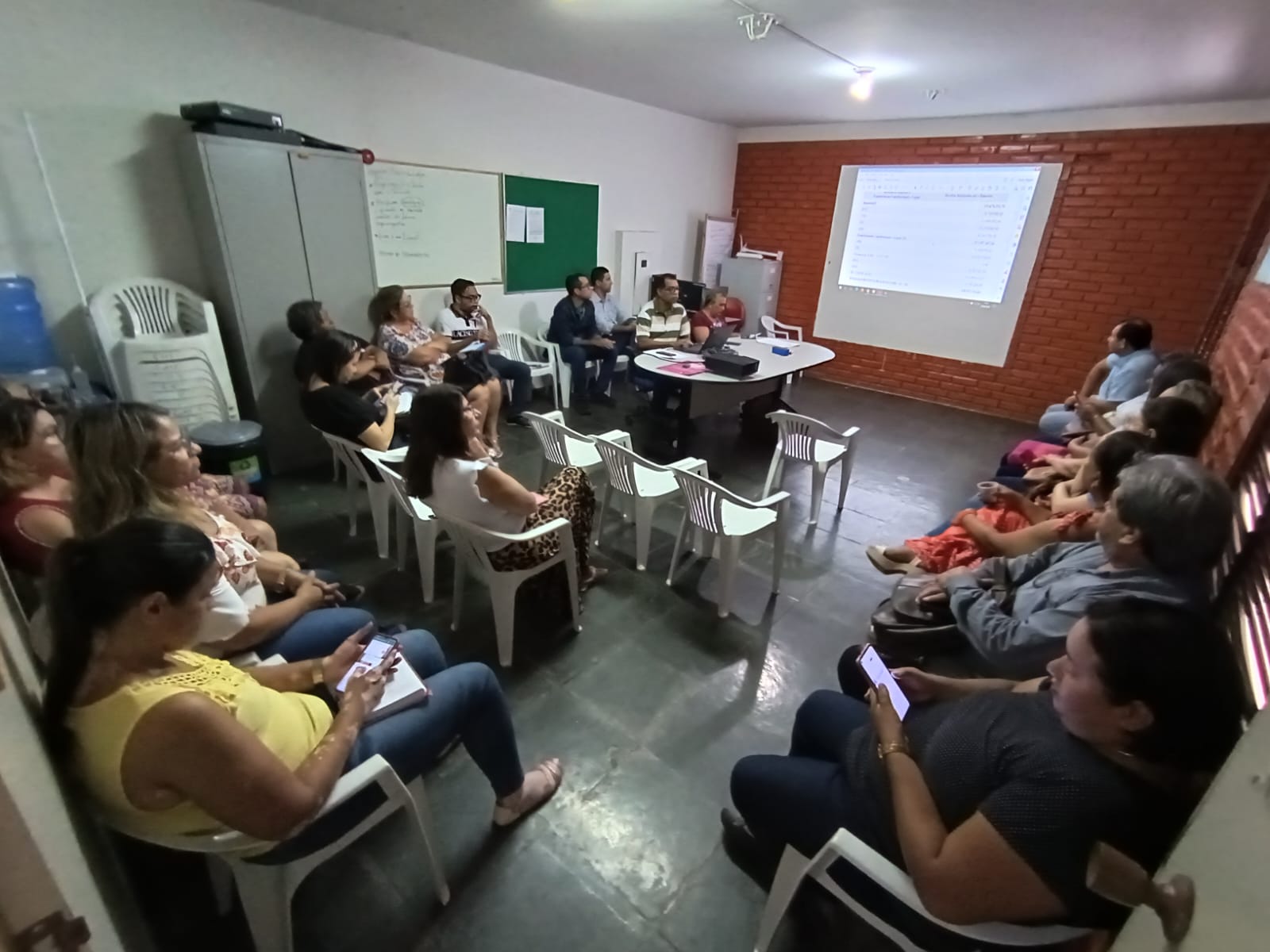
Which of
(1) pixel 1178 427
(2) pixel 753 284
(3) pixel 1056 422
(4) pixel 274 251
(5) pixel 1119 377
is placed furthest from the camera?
(2) pixel 753 284

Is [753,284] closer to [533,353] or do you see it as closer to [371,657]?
[533,353]

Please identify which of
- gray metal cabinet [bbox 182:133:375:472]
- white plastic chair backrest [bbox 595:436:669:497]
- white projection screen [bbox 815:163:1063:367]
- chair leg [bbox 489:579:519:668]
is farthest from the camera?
white projection screen [bbox 815:163:1063:367]

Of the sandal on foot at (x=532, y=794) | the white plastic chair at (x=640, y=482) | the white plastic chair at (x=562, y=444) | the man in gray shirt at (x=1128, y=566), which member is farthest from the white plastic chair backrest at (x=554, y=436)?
the man in gray shirt at (x=1128, y=566)

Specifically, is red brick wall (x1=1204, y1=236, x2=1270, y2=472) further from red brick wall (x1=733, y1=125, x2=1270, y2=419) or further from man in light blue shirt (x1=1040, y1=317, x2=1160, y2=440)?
red brick wall (x1=733, y1=125, x2=1270, y2=419)

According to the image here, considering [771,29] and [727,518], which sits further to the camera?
[771,29]

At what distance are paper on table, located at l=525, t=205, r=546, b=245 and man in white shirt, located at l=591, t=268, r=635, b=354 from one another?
0.55 meters

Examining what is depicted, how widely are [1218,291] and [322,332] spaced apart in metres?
6.17

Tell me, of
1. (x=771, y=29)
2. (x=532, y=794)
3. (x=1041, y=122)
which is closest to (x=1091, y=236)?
(x=1041, y=122)

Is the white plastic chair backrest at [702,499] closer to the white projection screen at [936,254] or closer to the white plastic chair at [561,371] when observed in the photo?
the white plastic chair at [561,371]

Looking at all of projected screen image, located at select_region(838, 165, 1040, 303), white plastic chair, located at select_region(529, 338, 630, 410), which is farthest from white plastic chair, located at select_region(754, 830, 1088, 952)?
projected screen image, located at select_region(838, 165, 1040, 303)

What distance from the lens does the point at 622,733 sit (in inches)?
73.7

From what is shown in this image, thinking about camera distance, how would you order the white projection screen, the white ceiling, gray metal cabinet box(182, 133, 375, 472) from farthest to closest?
the white projection screen, gray metal cabinet box(182, 133, 375, 472), the white ceiling

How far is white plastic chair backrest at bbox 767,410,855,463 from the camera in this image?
305cm

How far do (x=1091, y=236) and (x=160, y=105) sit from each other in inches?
256
